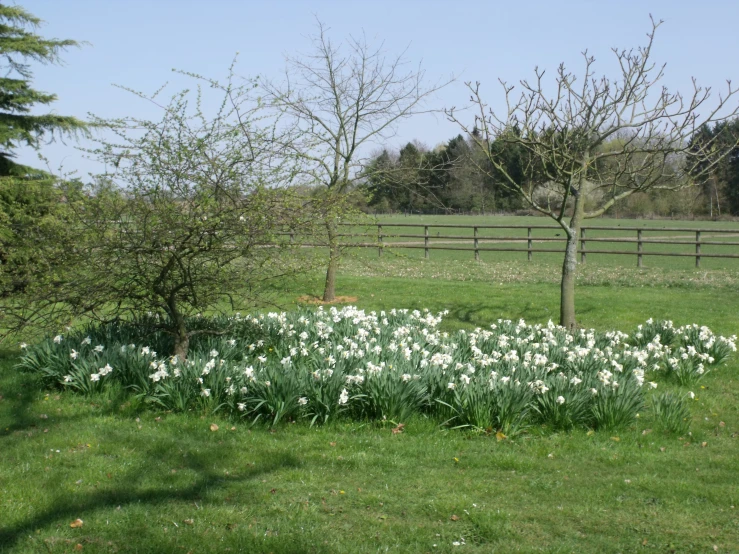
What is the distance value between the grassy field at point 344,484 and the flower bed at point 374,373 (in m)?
0.20

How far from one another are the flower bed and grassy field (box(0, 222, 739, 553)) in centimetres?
20

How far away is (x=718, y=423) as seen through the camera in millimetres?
6254

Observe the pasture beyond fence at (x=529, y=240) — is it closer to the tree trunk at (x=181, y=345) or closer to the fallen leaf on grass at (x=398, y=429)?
the tree trunk at (x=181, y=345)

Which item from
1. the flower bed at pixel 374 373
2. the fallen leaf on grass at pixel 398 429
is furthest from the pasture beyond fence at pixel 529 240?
the fallen leaf on grass at pixel 398 429

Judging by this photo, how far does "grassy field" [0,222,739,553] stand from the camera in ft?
12.5

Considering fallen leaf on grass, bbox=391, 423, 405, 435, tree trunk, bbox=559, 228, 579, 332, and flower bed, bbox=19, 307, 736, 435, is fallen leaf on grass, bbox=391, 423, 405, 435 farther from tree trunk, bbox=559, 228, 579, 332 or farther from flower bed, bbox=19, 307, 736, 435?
tree trunk, bbox=559, 228, 579, 332

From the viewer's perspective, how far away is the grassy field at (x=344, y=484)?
3824 millimetres

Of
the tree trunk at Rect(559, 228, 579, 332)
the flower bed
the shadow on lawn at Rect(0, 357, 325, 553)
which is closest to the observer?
the shadow on lawn at Rect(0, 357, 325, 553)

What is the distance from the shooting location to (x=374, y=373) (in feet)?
20.2

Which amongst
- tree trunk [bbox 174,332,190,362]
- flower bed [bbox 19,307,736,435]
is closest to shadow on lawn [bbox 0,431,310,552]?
flower bed [bbox 19,307,736,435]

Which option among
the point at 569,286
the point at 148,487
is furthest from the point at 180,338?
the point at 569,286

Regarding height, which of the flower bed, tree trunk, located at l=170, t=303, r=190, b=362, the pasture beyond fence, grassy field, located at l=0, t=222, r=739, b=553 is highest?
the pasture beyond fence

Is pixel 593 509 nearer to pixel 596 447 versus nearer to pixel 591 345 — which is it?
pixel 596 447

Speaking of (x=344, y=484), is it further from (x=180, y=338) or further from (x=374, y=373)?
(x=180, y=338)
